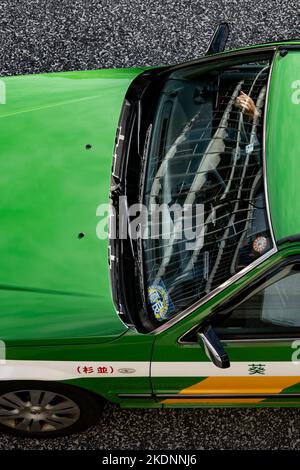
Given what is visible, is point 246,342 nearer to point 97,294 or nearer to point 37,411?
point 97,294

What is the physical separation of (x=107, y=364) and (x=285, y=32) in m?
3.52

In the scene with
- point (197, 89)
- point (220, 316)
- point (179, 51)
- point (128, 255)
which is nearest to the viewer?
point (220, 316)

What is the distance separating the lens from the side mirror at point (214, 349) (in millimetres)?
3125

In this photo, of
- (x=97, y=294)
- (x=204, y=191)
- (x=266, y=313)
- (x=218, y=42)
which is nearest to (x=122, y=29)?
(x=218, y=42)

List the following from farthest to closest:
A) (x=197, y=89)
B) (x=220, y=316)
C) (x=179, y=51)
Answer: (x=179, y=51) < (x=197, y=89) < (x=220, y=316)

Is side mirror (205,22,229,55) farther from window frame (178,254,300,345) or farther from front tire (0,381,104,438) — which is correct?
front tire (0,381,104,438)

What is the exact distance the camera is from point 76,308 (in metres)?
3.35

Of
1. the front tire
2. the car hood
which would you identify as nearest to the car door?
the car hood

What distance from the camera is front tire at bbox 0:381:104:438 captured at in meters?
3.54

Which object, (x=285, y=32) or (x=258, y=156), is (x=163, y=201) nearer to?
(x=258, y=156)

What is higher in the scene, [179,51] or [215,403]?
[179,51]

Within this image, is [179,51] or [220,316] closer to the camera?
[220,316]

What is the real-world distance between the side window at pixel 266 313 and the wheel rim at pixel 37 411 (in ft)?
3.28
